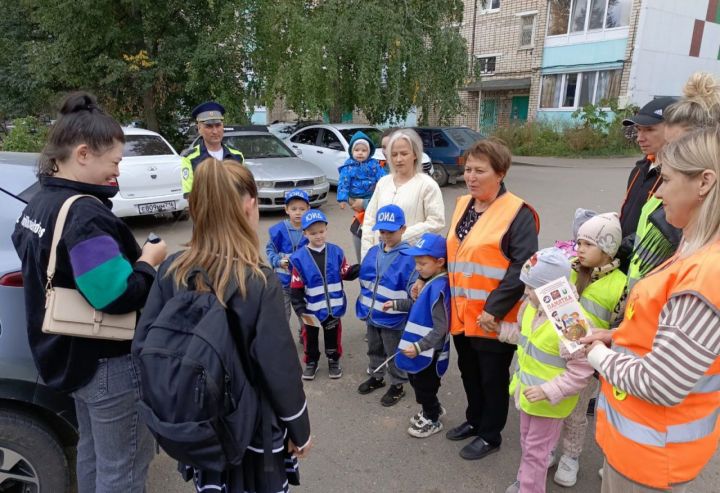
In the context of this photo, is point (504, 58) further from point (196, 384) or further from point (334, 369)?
point (196, 384)

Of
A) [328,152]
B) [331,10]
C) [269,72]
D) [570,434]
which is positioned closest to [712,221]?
[570,434]

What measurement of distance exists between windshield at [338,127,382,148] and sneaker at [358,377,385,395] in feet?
27.7

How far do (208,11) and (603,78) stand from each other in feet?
56.5

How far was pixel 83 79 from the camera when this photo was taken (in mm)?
13000

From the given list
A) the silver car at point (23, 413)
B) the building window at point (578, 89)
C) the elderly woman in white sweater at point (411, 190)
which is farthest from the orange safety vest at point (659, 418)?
the building window at point (578, 89)

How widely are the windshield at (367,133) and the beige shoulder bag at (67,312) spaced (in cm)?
1004

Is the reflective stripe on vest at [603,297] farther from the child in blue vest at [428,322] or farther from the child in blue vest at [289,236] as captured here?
the child in blue vest at [289,236]

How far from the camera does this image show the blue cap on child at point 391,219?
3.26 m

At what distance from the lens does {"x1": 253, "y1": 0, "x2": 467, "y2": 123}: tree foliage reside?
11648 millimetres

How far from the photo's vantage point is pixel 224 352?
1.53 metres

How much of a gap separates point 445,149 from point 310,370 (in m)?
9.63

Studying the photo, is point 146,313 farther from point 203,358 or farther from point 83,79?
point 83,79

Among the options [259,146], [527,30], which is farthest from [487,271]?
[527,30]

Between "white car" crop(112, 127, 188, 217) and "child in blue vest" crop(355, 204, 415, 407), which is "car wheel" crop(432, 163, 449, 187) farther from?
"child in blue vest" crop(355, 204, 415, 407)
